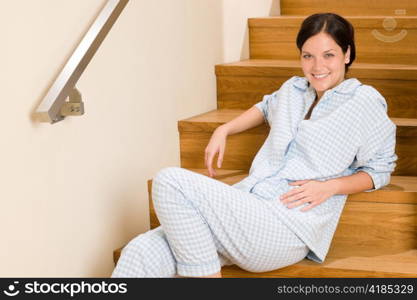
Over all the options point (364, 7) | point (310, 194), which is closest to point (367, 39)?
point (364, 7)

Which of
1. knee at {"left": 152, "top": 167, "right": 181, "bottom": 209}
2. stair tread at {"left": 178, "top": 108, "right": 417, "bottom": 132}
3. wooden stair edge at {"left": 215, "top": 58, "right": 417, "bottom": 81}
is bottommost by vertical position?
knee at {"left": 152, "top": 167, "right": 181, "bottom": 209}

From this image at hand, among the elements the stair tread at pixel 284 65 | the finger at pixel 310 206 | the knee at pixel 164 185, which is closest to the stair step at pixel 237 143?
the stair tread at pixel 284 65

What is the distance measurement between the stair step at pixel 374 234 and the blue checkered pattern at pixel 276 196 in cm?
5

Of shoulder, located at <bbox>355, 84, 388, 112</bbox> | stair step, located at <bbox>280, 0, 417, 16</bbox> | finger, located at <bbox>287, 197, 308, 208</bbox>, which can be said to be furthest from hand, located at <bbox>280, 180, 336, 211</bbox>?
stair step, located at <bbox>280, 0, 417, 16</bbox>

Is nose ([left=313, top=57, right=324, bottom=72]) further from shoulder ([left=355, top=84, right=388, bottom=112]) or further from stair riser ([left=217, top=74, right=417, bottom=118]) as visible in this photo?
stair riser ([left=217, top=74, right=417, bottom=118])

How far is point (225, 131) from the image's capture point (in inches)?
91.7

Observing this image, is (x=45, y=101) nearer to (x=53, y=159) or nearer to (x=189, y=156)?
(x=53, y=159)

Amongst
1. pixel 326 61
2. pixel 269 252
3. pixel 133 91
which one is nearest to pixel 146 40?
pixel 133 91

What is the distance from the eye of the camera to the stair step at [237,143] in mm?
2376

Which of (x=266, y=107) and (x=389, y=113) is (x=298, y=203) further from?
(x=389, y=113)

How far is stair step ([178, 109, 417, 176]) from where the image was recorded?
2.38 m

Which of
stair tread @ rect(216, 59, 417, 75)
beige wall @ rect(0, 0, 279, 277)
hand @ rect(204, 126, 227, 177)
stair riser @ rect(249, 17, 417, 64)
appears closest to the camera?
beige wall @ rect(0, 0, 279, 277)

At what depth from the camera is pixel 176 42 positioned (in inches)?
105

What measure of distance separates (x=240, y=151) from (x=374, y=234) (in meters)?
0.61
